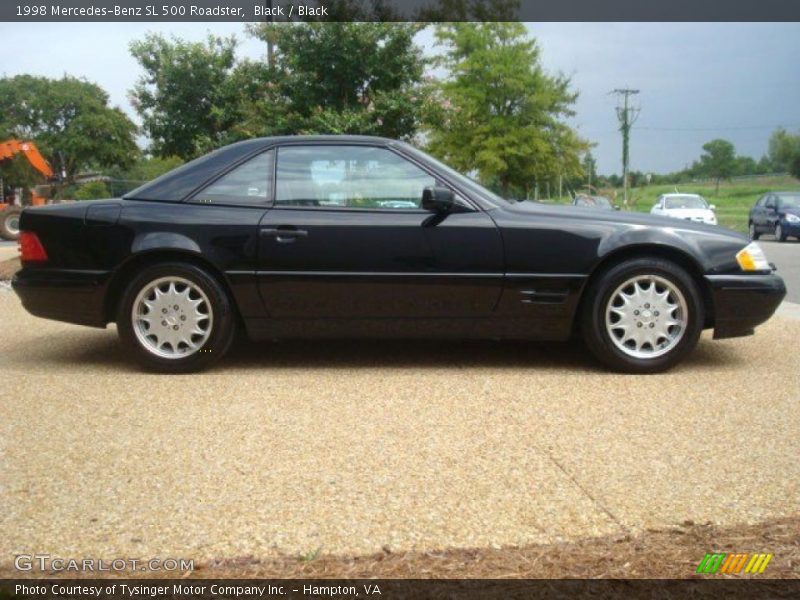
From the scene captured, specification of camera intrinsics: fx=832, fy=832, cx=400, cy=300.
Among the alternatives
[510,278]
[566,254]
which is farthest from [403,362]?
[566,254]

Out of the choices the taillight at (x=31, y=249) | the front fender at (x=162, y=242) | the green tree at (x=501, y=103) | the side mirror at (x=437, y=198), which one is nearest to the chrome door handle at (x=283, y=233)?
the front fender at (x=162, y=242)

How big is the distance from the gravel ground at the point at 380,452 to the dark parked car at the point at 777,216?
19292 millimetres

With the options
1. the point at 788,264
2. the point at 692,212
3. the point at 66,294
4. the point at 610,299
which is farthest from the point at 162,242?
the point at 692,212

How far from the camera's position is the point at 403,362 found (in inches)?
212

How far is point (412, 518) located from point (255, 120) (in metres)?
12.2

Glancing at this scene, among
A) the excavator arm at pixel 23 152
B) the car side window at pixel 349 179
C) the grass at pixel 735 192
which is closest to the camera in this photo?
the car side window at pixel 349 179

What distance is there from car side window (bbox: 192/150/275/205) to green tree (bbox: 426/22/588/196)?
26.8 meters

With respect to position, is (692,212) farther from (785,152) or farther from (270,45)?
(785,152)

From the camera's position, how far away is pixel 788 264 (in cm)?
1479

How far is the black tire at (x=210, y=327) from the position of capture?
5035 millimetres

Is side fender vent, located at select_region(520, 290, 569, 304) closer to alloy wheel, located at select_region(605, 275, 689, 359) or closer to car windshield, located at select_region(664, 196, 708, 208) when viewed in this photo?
alloy wheel, located at select_region(605, 275, 689, 359)

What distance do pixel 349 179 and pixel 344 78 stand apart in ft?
31.5

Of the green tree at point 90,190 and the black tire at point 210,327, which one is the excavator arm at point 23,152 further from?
the black tire at point 210,327

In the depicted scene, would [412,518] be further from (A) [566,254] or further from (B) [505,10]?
(B) [505,10]
